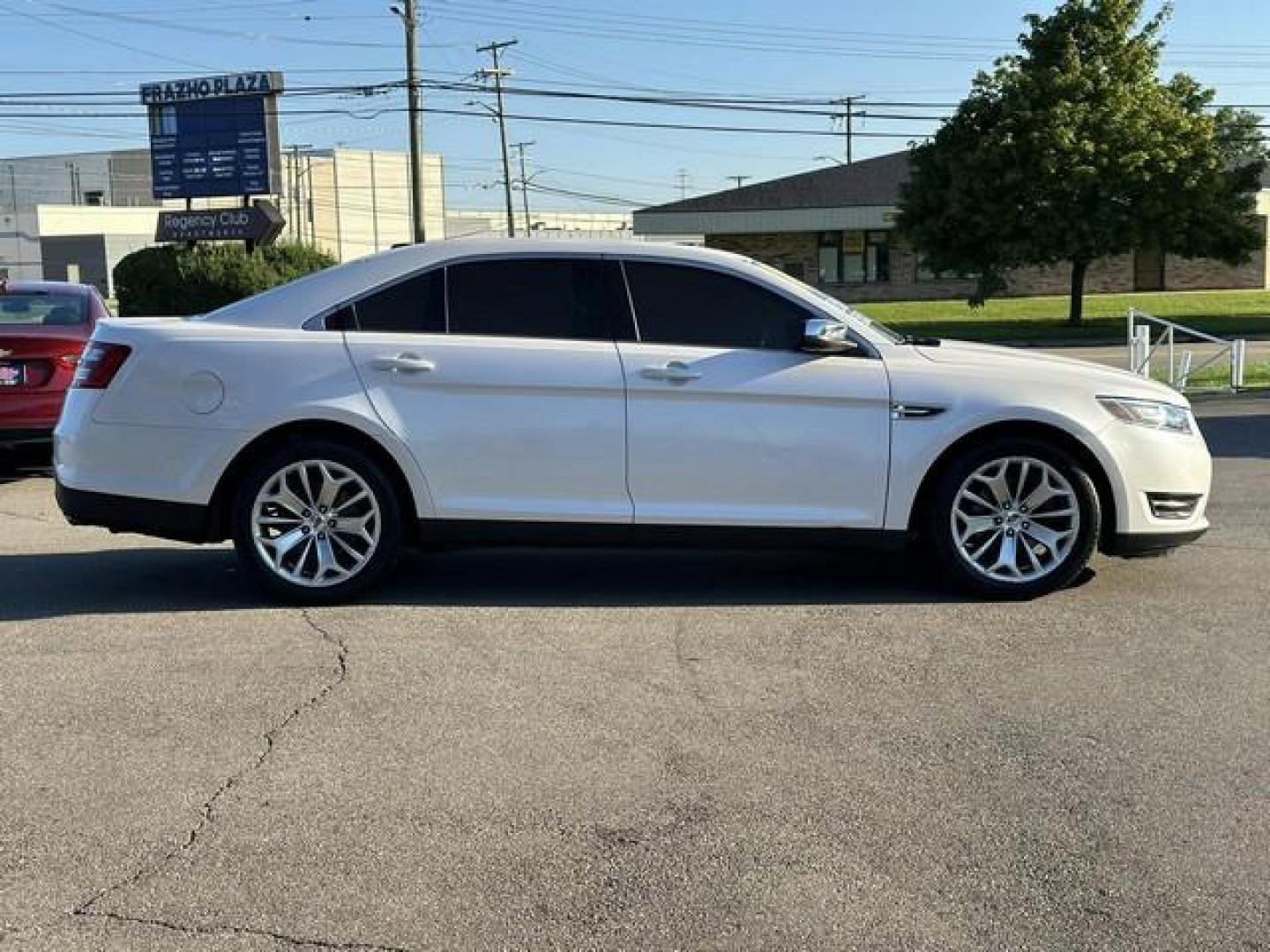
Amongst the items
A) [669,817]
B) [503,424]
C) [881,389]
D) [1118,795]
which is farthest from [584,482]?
[1118,795]

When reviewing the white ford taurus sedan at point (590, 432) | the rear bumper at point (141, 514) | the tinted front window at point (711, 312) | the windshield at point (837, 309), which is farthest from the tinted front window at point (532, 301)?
the rear bumper at point (141, 514)

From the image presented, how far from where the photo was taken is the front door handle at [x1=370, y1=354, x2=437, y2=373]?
20.1 ft

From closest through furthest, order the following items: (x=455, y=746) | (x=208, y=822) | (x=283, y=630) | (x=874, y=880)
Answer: (x=874, y=880) < (x=208, y=822) < (x=455, y=746) < (x=283, y=630)

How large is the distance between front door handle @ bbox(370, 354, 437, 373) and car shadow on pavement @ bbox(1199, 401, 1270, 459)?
7.74 m

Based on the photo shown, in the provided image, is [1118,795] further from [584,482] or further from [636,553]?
[636,553]

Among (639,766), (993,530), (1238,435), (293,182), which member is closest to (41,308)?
(993,530)

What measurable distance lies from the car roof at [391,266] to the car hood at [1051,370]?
3.41ft

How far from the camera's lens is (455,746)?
14.6ft

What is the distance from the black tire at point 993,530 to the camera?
6203mm

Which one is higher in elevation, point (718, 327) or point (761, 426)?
point (718, 327)

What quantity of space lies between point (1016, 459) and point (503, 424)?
2.41m

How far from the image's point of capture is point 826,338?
607 cm

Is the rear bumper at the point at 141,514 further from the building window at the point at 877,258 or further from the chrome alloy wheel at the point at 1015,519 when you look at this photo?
the building window at the point at 877,258

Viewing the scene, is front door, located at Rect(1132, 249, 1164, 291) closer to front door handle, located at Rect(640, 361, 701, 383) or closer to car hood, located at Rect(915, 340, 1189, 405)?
car hood, located at Rect(915, 340, 1189, 405)
